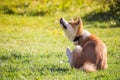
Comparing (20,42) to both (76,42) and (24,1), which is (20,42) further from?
(24,1)

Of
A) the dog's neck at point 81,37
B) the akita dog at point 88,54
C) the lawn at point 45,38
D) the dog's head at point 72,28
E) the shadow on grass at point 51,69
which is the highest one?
the dog's head at point 72,28

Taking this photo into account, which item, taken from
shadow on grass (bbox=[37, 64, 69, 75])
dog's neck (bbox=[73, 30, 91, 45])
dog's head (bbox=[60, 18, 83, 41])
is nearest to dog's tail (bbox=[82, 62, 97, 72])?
shadow on grass (bbox=[37, 64, 69, 75])

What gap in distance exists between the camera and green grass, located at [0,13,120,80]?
8.47 metres

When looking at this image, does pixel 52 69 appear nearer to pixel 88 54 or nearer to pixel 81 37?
pixel 88 54

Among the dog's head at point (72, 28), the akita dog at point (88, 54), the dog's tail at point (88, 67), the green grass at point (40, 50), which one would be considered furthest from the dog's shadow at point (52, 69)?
the dog's head at point (72, 28)

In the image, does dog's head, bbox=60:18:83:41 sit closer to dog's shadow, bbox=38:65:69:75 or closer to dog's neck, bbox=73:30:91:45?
dog's neck, bbox=73:30:91:45

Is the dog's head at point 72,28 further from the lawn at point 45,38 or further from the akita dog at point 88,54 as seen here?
the lawn at point 45,38

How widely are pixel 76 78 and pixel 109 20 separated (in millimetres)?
10896

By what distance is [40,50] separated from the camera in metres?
12.0

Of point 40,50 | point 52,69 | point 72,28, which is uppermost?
point 72,28

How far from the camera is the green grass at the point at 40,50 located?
8.47m

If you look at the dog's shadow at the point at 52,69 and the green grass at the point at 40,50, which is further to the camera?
the dog's shadow at the point at 52,69

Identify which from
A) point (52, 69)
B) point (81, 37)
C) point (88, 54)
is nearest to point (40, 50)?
point (81, 37)

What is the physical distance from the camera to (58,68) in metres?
9.20
